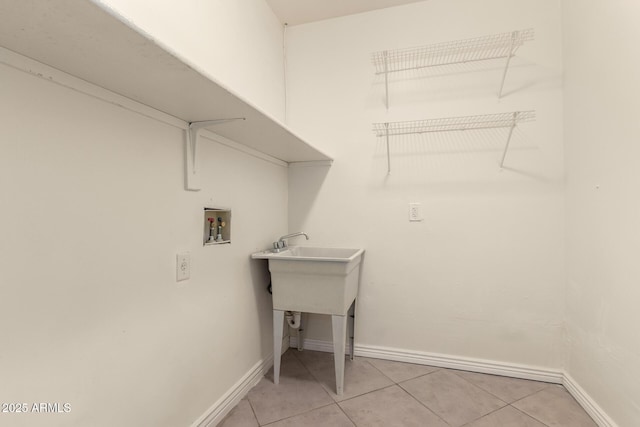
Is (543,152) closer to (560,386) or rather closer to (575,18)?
(575,18)

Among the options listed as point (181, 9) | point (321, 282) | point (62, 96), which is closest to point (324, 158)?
point (321, 282)

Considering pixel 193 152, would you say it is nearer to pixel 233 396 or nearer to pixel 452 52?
pixel 233 396

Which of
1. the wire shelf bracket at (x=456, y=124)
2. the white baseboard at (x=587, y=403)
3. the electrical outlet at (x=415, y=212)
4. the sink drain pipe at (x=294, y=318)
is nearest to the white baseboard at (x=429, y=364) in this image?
the white baseboard at (x=587, y=403)

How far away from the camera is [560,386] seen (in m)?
1.83

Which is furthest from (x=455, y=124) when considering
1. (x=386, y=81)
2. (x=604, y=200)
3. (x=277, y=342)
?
(x=277, y=342)

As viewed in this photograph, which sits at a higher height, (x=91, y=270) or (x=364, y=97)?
(x=364, y=97)

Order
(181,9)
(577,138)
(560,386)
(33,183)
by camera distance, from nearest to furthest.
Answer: (33,183), (181,9), (577,138), (560,386)

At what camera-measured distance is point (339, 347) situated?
5.78 feet

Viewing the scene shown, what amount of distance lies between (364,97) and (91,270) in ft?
6.41

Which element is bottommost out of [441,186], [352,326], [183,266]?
[352,326]

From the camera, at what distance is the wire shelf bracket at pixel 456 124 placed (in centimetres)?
192

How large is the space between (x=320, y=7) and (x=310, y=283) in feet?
6.37

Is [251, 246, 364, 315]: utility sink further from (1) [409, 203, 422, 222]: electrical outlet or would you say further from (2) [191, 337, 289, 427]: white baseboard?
(1) [409, 203, 422, 222]: electrical outlet

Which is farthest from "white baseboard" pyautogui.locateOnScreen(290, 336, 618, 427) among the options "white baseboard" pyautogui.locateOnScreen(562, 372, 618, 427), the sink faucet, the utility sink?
the sink faucet
